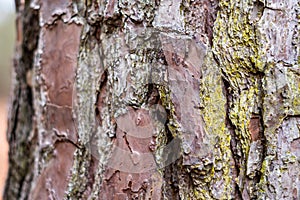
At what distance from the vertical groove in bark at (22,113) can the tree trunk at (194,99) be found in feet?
0.79

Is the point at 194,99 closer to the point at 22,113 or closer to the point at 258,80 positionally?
the point at 258,80

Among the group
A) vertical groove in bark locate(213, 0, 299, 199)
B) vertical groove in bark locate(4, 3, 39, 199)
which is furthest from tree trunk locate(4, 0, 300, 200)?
vertical groove in bark locate(4, 3, 39, 199)

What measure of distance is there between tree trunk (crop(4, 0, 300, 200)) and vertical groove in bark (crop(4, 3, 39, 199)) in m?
0.24

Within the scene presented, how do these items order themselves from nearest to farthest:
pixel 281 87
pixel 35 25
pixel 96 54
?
pixel 281 87 < pixel 96 54 < pixel 35 25

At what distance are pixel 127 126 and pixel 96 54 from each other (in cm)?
13

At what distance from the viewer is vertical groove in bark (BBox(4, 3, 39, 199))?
874 mm

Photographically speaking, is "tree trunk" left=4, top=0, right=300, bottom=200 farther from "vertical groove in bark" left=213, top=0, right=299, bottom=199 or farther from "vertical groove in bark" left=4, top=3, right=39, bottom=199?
"vertical groove in bark" left=4, top=3, right=39, bottom=199

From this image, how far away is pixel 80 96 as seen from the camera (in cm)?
70

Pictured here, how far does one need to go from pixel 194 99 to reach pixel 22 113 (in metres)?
0.48

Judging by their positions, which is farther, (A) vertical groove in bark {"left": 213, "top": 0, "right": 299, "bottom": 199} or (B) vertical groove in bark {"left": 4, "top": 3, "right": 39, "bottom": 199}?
(B) vertical groove in bark {"left": 4, "top": 3, "right": 39, "bottom": 199}

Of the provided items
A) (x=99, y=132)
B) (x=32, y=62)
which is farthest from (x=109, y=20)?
(x=32, y=62)

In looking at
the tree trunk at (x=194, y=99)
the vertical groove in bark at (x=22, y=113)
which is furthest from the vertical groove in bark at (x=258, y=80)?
the vertical groove in bark at (x=22, y=113)

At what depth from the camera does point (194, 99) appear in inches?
22.8

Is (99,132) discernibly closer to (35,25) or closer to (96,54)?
(96,54)
